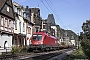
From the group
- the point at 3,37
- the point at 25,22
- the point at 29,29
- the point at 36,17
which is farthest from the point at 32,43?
the point at 36,17

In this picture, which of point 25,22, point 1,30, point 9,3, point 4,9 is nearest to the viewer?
point 1,30

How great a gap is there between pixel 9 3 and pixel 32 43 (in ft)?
28.0

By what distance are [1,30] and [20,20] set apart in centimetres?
1265

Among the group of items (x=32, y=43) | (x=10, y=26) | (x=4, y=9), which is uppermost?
(x=4, y=9)

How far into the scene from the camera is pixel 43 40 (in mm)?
40375

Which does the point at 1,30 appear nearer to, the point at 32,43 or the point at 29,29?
the point at 32,43

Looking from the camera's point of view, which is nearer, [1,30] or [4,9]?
[1,30]

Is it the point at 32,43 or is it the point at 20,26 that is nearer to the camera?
the point at 32,43

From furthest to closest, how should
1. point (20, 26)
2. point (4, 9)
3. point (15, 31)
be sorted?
point (20, 26)
point (15, 31)
point (4, 9)

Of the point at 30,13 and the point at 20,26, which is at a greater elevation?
the point at 30,13

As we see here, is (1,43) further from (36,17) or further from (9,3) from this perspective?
(36,17)

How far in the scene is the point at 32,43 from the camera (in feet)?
132

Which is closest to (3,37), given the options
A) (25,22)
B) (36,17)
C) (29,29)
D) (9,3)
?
(9,3)

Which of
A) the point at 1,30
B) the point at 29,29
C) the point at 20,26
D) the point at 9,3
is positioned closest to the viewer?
the point at 1,30
